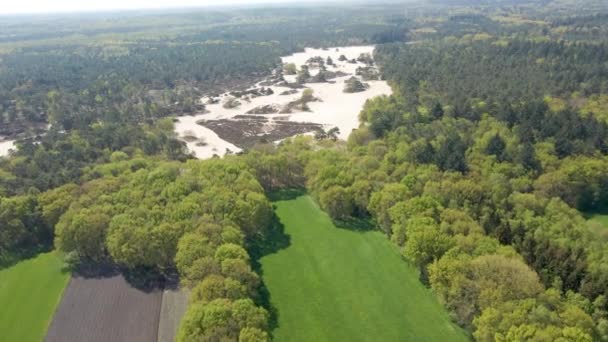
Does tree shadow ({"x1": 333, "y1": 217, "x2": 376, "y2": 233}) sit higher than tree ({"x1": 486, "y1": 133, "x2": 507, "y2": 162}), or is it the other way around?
tree ({"x1": 486, "y1": 133, "x2": 507, "y2": 162})

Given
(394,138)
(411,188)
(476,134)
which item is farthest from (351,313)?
(476,134)

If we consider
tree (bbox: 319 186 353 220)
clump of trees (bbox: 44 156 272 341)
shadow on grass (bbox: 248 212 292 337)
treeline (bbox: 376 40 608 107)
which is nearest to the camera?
clump of trees (bbox: 44 156 272 341)

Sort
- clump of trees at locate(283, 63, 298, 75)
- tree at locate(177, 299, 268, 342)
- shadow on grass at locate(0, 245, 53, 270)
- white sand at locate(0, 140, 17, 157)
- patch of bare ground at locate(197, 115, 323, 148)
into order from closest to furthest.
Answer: tree at locate(177, 299, 268, 342) < shadow on grass at locate(0, 245, 53, 270) < white sand at locate(0, 140, 17, 157) < patch of bare ground at locate(197, 115, 323, 148) < clump of trees at locate(283, 63, 298, 75)

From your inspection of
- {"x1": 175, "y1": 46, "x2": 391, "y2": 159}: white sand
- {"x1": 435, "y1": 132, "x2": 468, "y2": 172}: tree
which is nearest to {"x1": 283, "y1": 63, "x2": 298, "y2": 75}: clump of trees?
{"x1": 175, "y1": 46, "x2": 391, "y2": 159}: white sand

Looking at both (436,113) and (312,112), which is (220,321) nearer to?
(436,113)

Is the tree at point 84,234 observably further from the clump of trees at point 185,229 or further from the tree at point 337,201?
the tree at point 337,201

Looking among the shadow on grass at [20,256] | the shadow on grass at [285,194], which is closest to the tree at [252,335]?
the shadow on grass at [285,194]

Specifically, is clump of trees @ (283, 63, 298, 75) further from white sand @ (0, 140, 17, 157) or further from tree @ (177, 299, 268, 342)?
tree @ (177, 299, 268, 342)
